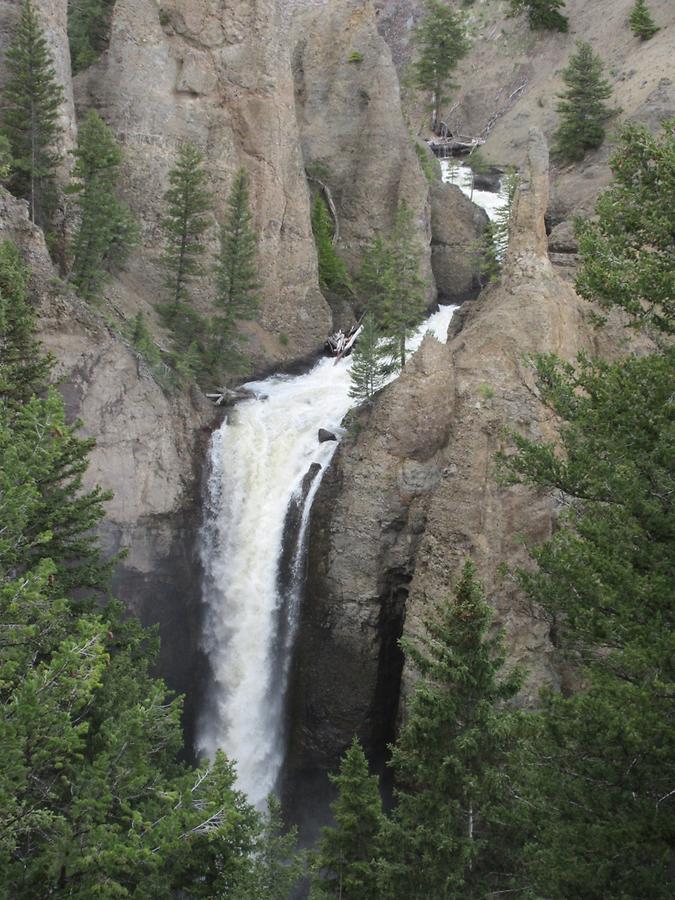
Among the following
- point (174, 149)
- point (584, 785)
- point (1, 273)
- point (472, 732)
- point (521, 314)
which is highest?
point (174, 149)

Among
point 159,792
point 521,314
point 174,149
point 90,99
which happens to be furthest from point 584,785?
point 90,99

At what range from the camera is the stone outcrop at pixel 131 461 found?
86.2 feet

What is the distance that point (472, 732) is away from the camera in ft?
46.8

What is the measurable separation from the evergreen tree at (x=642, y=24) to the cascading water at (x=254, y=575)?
132 ft

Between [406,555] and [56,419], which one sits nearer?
[56,419]

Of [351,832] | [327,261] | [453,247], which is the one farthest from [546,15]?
[351,832]

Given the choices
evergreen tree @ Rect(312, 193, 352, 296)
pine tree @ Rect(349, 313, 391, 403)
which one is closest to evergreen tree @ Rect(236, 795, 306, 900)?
pine tree @ Rect(349, 313, 391, 403)

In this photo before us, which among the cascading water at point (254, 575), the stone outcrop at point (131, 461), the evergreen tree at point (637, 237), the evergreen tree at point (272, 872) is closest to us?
the evergreen tree at point (637, 237)

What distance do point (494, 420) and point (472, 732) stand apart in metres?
12.4

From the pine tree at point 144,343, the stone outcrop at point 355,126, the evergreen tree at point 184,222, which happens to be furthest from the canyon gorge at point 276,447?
the stone outcrop at point 355,126

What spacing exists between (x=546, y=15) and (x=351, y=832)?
69.2 m

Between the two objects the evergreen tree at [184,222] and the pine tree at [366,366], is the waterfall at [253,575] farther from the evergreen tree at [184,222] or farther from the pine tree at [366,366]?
the evergreen tree at [184,222]

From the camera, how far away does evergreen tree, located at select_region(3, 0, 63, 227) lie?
30.6 meters

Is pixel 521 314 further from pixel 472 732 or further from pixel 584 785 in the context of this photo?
pixel 584 785
